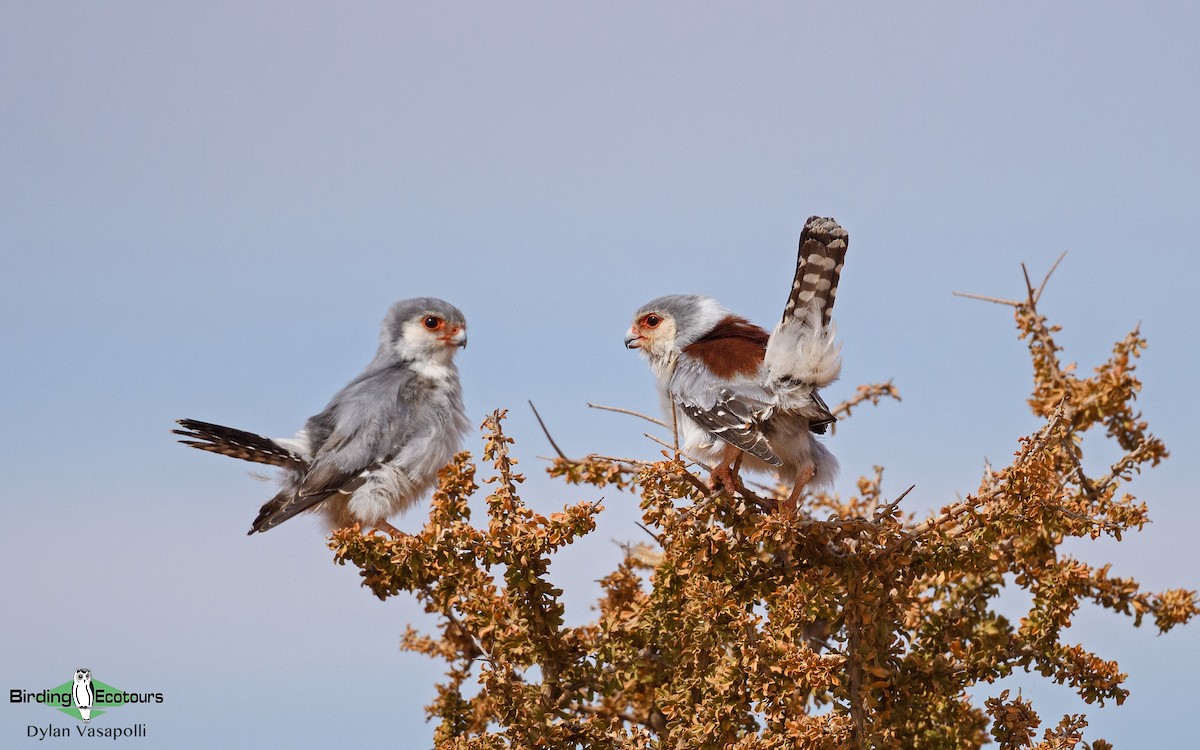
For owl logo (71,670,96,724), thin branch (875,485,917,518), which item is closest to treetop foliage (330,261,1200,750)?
thin branch (875,485,917,518)

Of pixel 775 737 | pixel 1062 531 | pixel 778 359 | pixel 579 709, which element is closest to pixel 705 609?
pixel 775 737

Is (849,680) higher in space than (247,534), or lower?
lower

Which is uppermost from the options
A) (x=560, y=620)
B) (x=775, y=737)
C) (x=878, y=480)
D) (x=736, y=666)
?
(x=878, y=480)

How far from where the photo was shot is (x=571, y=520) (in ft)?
14.0

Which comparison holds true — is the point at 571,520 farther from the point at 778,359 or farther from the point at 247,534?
the point at 247,534

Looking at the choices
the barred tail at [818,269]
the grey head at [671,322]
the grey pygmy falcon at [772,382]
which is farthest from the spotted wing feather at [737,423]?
the grey head at [671,322]

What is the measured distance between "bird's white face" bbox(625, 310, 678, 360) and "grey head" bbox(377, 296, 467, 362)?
3.87 feet

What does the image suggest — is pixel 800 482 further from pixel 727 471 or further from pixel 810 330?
pixel 810 330

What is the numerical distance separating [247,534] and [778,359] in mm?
2839

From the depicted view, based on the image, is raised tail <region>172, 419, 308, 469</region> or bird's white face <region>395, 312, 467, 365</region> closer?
raised tail <region>172, 419, 308, 469</region>

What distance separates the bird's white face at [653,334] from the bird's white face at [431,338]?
1.18 meters

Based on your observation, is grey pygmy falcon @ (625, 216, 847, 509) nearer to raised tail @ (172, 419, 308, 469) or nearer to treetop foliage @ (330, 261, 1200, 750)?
treetop foliage @ (330, 261, 1200, 750)

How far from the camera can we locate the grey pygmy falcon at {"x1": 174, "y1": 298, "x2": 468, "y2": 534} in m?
5.69

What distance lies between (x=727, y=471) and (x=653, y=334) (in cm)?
115
